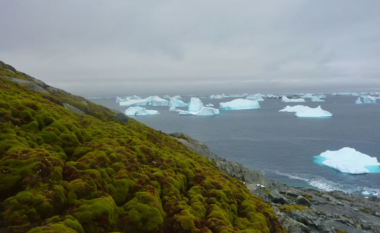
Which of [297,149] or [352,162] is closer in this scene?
[352,162]

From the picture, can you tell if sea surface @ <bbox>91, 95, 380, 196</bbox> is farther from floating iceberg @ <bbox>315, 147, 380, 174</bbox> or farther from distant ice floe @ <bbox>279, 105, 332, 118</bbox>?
distant ice floe @ <bbox>279, 105, 332, 118</bbox>

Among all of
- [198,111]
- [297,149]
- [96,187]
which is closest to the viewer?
[96,187]

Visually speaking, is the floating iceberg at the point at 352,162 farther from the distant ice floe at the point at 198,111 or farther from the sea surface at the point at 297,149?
the distant ice floe at the point at 198,111

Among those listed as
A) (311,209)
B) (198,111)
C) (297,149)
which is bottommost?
(297,149)

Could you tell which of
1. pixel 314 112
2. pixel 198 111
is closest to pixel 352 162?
pixel 314 112

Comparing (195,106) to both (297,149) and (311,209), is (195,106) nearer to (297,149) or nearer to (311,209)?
(297,149)

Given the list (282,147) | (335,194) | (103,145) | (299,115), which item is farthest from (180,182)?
(299,115)

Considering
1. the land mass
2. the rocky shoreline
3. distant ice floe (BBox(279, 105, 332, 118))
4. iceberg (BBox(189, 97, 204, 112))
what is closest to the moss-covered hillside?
the land mass
